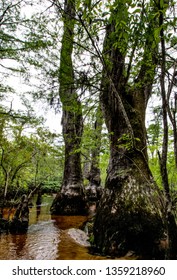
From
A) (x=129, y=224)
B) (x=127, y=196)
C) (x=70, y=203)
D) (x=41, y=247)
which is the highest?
(x=127, y=196)

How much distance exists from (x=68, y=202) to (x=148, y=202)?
5131 millimetres

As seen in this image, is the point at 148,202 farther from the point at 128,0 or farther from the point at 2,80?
the point at 2,80

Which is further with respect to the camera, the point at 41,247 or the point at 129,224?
the point at 41,247

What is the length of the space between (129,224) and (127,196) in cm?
49

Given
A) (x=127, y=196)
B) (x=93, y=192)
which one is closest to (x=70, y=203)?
(x=93, y=192)

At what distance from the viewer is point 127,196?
12.2 feet

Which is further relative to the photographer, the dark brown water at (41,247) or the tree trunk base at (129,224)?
the dark brown water at (41,247)

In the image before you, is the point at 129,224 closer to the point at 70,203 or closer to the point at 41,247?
the point at 41,247

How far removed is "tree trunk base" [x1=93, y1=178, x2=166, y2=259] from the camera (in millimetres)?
3195

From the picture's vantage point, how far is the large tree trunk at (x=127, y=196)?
3.20 m

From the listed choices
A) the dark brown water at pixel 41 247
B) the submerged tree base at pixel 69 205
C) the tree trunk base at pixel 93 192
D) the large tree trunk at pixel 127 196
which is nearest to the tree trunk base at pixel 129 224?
the large tree trunk at pixel 127 196

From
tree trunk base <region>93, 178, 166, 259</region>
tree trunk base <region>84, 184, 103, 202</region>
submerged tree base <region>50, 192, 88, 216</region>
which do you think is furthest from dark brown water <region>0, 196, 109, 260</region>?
tree trunk base <region>84, 184, 103, 202</region>

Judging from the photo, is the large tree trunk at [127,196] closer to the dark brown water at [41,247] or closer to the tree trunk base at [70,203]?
the dark brown water at [41,247]
